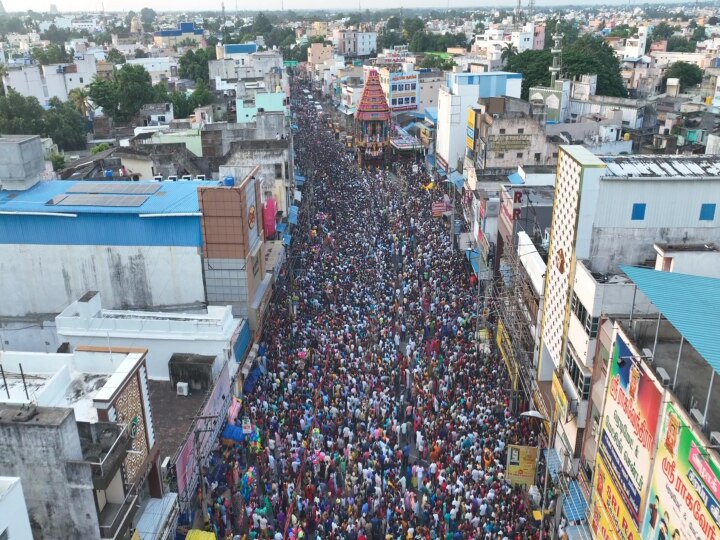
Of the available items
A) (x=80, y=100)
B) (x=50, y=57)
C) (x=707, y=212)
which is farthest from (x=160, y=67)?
(x=707, y=212)

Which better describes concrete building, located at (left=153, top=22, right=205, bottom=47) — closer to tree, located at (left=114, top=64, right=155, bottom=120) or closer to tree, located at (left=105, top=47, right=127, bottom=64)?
tree, located at (left=105, top=47, right=127, bottom=64)

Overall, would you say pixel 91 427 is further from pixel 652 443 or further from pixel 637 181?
pixel 637 181

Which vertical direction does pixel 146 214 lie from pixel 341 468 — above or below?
above

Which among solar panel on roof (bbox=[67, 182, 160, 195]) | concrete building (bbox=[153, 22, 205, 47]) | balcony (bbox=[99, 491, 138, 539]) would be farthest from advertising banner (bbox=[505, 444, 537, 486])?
concrete building (bbox=[153, 22, 205, 47])

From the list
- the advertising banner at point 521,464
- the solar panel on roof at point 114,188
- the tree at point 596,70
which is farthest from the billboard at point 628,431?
the tree at point 596,70

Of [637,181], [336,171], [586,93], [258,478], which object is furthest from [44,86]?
[637,181]

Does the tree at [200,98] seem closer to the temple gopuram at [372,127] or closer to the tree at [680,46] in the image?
the temple gopuram at [372,127]

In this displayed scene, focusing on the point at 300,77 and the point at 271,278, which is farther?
the point at 300,77
